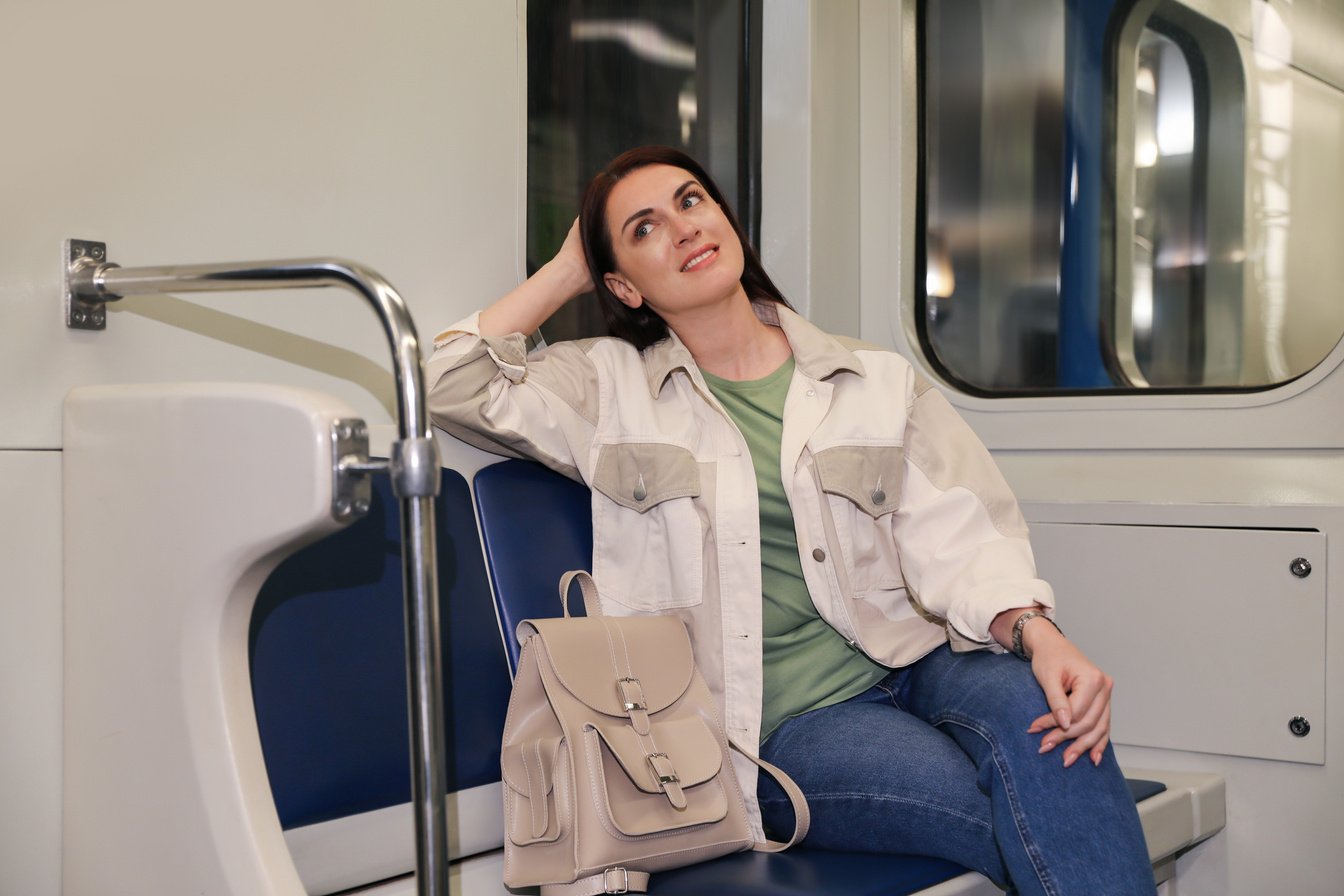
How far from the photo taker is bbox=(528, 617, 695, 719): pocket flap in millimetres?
1674

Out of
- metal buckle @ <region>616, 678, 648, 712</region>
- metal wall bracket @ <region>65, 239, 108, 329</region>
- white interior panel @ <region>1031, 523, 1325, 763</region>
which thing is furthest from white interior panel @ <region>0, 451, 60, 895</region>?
white interior panel @ <region>1031, 523, 1325, 763</region>

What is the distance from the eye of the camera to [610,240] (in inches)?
83.4

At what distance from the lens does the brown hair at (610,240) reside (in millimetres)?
2117

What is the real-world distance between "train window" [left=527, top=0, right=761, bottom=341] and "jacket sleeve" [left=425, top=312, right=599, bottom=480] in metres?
0.36

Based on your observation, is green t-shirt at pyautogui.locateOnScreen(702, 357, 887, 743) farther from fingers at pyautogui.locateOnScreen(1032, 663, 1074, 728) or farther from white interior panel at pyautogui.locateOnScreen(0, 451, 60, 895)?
white interior panel at pyautogui.locateOnScreen(0, 451, 60, 895)

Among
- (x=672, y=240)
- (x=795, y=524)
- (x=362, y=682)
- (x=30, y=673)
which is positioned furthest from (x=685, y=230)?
(x=30, y=673)

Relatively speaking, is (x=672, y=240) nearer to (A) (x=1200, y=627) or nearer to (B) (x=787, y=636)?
(B) (x=787, y=636)

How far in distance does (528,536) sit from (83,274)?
28.2 inches

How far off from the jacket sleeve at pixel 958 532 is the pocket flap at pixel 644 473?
1.06ft

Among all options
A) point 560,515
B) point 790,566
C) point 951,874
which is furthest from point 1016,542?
point 560,515

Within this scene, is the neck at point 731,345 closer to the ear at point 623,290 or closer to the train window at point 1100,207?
the ear at point 623,290

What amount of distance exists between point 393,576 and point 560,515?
0.30m

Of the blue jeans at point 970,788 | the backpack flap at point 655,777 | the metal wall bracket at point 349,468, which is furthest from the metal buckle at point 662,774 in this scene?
the metal wall bracket at point 349,468

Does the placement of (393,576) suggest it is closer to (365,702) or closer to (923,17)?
(365,702)
